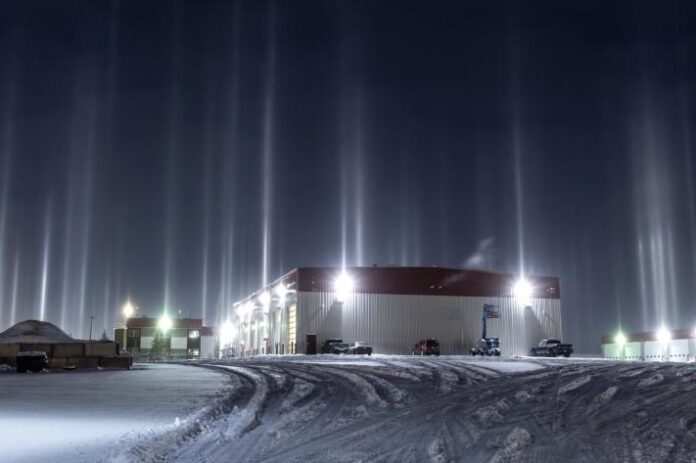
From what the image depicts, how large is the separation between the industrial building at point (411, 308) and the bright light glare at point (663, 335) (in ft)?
61.2

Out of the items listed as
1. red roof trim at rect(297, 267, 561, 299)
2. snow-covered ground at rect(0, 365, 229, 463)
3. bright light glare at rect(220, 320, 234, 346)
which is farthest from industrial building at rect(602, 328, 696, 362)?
snow-covered ground at rect(0, 365, 229, 463)

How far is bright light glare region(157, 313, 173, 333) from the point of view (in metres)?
94.8

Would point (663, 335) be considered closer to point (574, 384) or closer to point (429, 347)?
point (429, 347)

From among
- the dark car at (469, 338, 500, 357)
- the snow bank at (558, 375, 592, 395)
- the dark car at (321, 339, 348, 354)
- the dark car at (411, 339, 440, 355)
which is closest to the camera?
the snow bank at (558, 375, 592, 395)

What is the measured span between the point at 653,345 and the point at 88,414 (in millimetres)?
74513

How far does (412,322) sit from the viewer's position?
193 feet

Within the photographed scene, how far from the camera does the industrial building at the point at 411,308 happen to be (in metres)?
57.9

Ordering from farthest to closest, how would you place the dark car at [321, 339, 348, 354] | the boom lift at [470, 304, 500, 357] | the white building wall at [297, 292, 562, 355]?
the white building wall at [297, 292, 562, 355] < the boom lift at [470, 304, 500, 357] < the dark car at [321, 339, 348, 354]

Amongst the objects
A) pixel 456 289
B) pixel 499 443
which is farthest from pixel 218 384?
pixel 456 289

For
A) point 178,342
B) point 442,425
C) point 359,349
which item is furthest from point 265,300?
point 442,425

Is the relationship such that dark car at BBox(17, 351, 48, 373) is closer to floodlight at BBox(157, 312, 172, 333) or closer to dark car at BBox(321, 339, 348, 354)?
dark car at BBox(321, 339, 348, 354)

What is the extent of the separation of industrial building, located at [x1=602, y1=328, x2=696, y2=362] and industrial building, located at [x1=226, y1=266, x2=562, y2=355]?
1068cm

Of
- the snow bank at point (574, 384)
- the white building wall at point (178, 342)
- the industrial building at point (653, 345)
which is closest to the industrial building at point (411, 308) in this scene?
the industrial building at point (653, 345)

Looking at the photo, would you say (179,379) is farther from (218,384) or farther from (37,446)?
(37,446)
